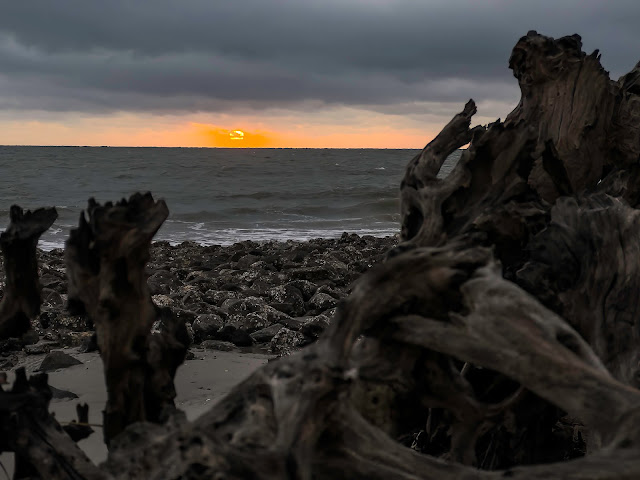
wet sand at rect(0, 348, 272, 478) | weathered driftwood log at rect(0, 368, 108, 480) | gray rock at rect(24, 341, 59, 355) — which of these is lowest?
gray rock at rect(24, 341, 59, 355)

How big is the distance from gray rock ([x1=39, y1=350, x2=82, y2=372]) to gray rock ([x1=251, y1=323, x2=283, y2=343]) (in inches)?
56.8

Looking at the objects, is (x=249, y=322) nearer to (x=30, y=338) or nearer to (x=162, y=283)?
(x=30, y=338)

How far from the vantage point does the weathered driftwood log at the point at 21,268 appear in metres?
2.40

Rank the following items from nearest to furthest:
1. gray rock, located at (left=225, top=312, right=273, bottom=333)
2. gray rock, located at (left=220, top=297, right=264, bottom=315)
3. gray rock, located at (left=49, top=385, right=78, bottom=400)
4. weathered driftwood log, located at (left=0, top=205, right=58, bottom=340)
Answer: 1. weathered driftwood log, located at (left=0, top=205, right=58, bottom=340)
2. gray rock, located at (left=49, top=385, right=78, bottom=400)
3. gray rock, located at (left=225, top=312, right=273, bottom=333)
4. gray rock, located at (left=220, top=297, right=264, bottom=315)

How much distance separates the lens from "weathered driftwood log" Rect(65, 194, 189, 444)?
194cm

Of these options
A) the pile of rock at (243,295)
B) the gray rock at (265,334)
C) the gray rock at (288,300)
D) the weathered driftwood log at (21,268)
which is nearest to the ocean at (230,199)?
the pile of rock at (243,295)

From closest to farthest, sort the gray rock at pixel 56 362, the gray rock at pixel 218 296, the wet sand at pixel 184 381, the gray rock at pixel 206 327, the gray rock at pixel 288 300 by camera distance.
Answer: the wet sand at pixel 184 381 → the gray rock at pixel 56 362 → the gray rock at pixel 206 327 → the gray rock at pixel 288 300 → the gray rock at pixel 218 296

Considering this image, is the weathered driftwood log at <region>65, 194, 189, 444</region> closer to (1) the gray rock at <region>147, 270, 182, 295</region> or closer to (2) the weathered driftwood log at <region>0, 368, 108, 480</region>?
(2) the weathered driftwood log at <region>0, 368, 108, 480</region>

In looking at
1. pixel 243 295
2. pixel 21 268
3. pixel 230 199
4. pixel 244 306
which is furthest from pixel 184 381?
pixel 230 199

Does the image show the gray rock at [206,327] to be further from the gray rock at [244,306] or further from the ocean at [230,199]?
the ocean at [230,199]

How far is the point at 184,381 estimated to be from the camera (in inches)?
177

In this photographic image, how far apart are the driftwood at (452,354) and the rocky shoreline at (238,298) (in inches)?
78.3

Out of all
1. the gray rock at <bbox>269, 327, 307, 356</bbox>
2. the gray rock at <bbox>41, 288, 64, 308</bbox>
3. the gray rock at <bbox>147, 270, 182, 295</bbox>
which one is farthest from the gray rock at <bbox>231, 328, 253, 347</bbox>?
the gray rock at <bbox>41, 288, 64, 308</bbox>

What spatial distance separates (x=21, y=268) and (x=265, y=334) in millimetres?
3284
